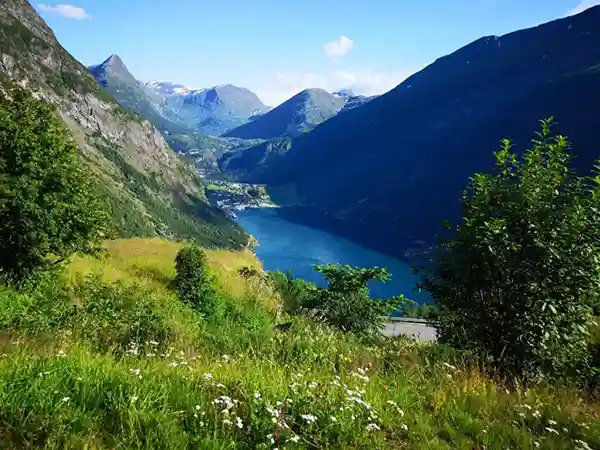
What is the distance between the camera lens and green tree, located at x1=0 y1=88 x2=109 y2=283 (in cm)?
1236

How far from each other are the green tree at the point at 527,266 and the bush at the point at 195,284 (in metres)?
10.5

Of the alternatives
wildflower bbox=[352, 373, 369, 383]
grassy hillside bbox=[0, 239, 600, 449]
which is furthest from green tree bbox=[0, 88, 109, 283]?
wildflower bbox=[352, 373, 369, 383]

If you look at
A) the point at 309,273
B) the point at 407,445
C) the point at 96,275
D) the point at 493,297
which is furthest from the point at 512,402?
the point at 309,273

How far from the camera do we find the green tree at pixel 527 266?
7.62 m

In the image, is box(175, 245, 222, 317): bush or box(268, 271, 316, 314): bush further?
box(268, 271, 316, 314): bush

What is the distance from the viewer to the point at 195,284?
1814cm

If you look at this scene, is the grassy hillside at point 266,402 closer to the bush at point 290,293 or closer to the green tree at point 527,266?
the green tree at point 527,266

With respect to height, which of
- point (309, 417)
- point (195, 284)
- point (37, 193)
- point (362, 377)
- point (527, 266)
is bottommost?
point (195, 284)

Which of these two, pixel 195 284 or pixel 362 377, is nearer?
pixel 362 377

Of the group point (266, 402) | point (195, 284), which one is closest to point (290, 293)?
point (195, 284)

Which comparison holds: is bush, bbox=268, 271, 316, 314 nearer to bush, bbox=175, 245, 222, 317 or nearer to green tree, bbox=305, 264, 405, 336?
green tree, bbox=305, 264, 405, 336

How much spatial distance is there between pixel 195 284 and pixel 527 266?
12925 mm

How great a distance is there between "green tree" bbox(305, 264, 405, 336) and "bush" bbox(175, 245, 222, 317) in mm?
14759

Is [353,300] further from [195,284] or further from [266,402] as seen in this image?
[266,402]
